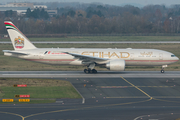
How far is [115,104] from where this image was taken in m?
27.0

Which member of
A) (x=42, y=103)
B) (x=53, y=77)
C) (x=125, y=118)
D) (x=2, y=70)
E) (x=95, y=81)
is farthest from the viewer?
(x=2, y=70)

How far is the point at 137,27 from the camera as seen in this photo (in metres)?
155

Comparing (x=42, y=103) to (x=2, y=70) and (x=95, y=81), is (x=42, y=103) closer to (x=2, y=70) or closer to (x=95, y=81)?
(x=95, y=81)

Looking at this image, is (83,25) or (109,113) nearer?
(109,113)

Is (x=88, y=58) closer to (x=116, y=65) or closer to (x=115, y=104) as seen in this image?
(x=116, y=65)

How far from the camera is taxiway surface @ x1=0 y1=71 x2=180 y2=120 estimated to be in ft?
76.3

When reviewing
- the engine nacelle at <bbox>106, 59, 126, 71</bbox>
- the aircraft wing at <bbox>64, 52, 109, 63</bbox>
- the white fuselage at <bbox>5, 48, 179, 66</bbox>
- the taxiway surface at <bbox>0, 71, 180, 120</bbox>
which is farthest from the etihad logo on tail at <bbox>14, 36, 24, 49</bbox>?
the engine nacelle at <bbox>106, 59, 126, 71</bbox>

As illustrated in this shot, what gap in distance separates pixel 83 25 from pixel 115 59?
114m

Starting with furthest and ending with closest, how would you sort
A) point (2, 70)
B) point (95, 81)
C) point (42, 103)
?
1. point (2, 70)
2. point (95, 81)
3. point (42, 103)

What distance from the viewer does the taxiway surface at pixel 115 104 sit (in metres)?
23.2

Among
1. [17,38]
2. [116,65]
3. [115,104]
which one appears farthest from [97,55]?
[115,104]

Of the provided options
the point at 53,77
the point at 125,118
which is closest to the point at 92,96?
the point at 125,118

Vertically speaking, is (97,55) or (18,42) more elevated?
(18,42)

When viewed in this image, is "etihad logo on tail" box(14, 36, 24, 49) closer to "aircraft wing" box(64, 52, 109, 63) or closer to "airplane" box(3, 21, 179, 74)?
"airplane" box(3, 21, 179, 74)
